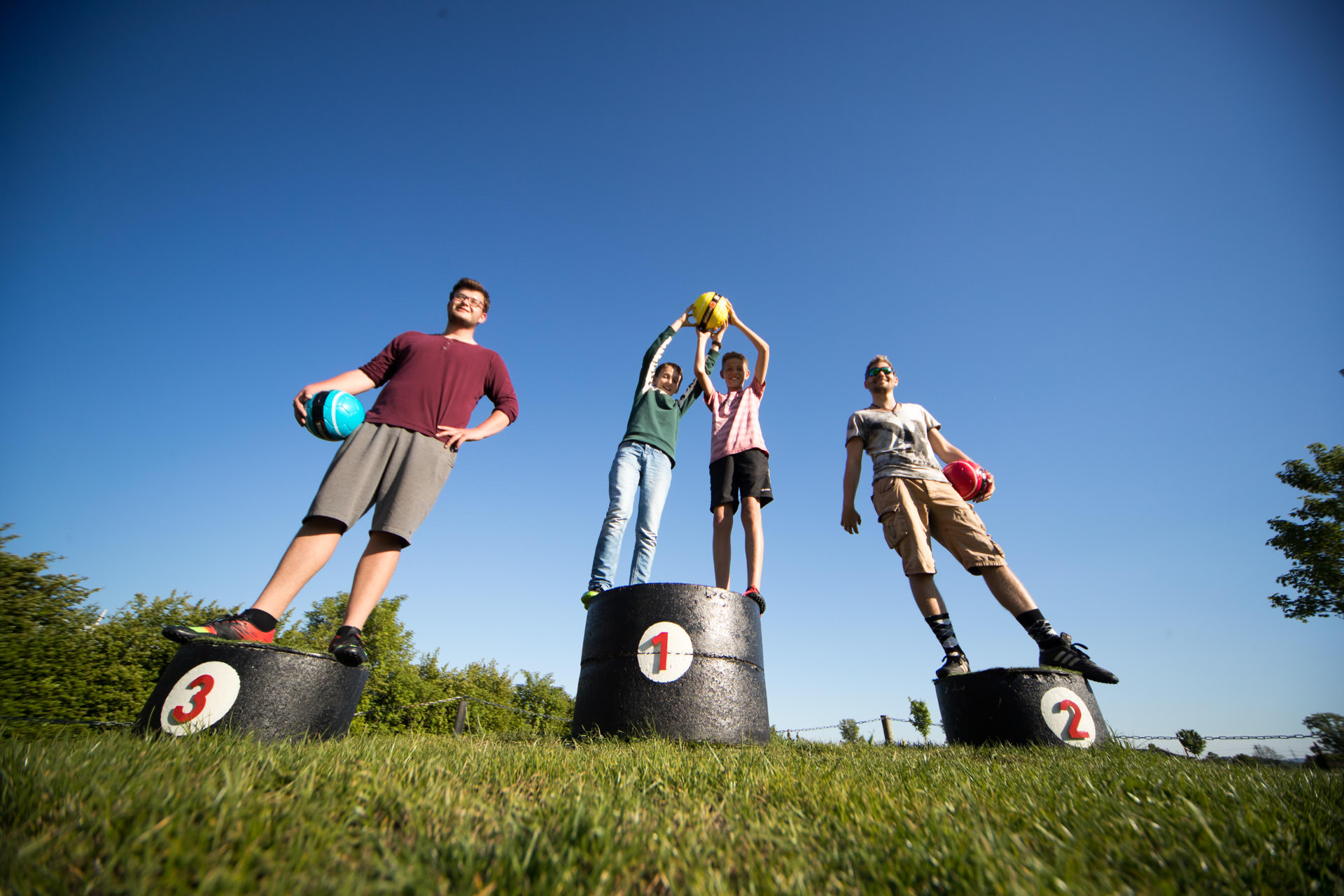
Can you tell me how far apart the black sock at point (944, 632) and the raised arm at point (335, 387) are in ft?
15.8

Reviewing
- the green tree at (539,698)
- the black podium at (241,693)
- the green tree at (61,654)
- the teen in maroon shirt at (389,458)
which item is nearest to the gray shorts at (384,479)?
the teen in maroon shirt at (389,458)

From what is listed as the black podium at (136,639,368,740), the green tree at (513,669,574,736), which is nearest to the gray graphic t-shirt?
the black podium at (136,639,368,740)

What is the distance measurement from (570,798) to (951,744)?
3458mm

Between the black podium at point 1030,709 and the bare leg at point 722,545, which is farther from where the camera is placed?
the bare leg at point 722,545

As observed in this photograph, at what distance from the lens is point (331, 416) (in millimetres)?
3779

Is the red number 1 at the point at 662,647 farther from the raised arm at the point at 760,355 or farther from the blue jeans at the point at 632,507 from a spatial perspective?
the raised arm at the point at 760,355

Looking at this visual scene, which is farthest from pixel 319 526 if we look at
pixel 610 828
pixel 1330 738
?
pixel 1330 738

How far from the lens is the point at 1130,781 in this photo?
2035 millimetres

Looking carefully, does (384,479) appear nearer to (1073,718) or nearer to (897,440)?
(897,440)

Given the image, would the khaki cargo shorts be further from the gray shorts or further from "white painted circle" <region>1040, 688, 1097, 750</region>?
the gray shorts

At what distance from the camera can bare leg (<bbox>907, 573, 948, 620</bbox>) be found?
4.69 metres

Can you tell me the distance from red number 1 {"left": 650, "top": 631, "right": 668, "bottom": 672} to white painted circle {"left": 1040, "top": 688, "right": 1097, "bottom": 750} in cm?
255

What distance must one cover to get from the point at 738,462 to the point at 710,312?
6.76 feet

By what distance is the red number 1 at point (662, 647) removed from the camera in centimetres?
388
